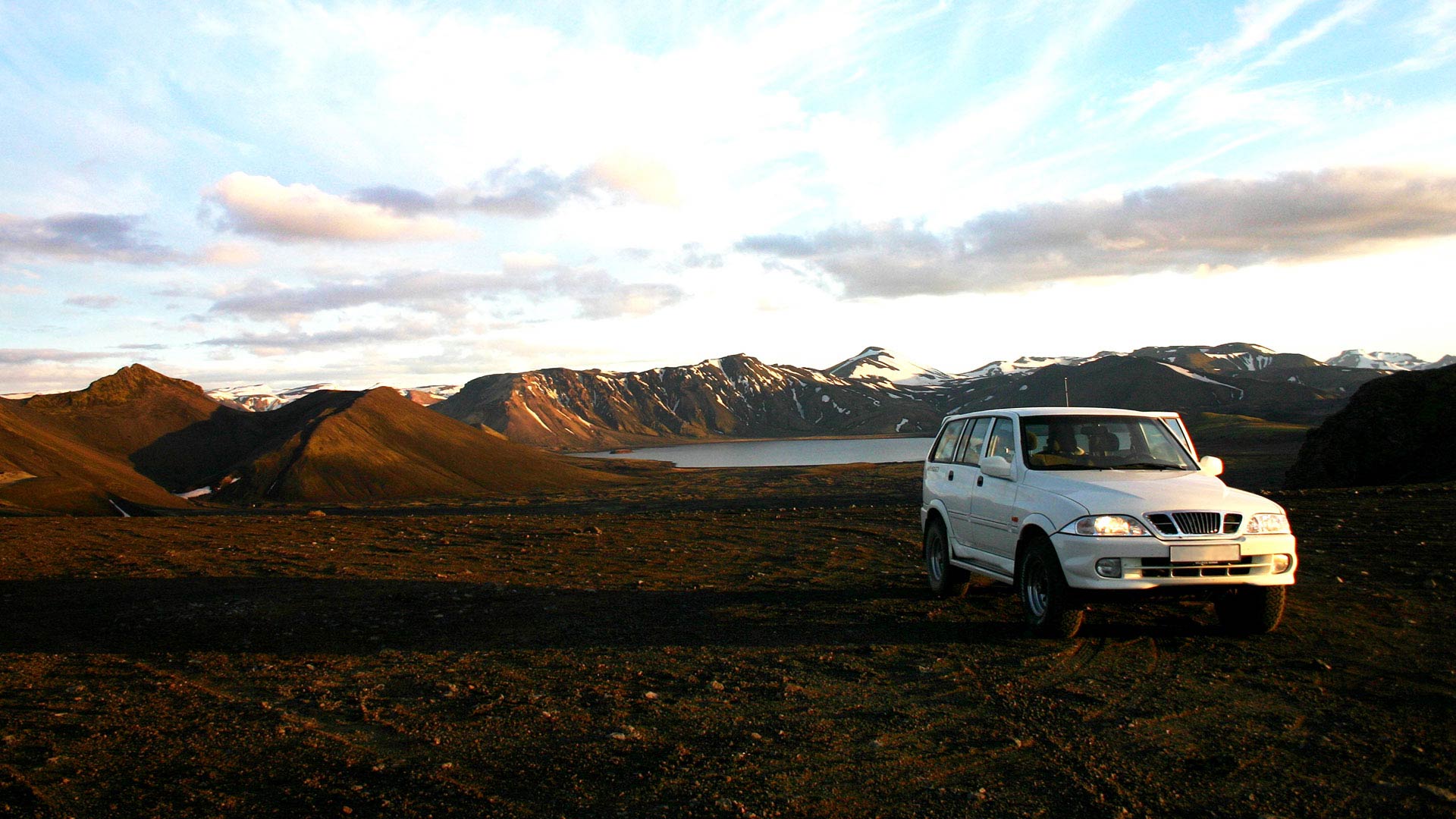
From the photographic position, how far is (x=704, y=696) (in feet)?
22.1

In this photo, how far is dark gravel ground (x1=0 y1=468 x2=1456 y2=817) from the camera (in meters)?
4.87

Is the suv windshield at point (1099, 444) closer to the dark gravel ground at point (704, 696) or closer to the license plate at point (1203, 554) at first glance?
the license plate at point (1203, 554)

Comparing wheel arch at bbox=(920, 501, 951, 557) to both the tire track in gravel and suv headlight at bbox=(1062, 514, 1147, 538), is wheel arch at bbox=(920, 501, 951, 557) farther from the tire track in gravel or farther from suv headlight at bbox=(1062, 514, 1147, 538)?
the tire track in gravel

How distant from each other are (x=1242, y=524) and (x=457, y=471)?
7514cm

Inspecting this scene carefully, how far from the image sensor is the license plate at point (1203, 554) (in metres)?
7.39

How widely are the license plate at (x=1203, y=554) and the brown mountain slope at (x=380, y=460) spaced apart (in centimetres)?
6654

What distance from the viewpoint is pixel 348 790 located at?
16.3ft

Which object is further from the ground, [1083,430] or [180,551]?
[1083,430]

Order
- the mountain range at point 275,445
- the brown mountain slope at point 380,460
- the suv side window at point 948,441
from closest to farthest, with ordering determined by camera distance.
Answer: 1. the suv side window at point 948,441
2. the mountain range at point 275,445
3. the brown mountain slope at point 380,460

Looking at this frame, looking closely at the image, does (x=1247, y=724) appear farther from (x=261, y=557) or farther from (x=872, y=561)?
(x=261, y=557)

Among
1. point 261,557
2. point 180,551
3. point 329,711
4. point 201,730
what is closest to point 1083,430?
point 329,711

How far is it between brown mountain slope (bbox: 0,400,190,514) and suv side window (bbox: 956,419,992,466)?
32.6 meters

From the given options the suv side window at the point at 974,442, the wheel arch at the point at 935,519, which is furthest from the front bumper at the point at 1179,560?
the wheel arch at the point at 935,519

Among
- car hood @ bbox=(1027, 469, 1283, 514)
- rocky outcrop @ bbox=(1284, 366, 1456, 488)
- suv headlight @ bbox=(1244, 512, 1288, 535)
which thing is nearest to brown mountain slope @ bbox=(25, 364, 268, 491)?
rocky outcrop @ bbox=(1284, 366, 1456, 488)
